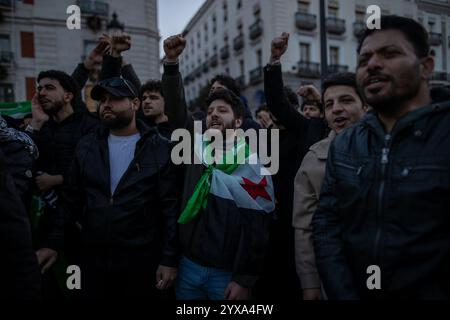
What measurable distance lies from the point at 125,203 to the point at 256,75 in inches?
863

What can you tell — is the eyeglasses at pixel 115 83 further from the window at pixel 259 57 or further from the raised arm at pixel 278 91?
the window at pixel 259 57

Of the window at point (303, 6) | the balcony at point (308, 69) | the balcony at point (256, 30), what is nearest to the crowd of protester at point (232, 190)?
the balcony at point (308, 69)

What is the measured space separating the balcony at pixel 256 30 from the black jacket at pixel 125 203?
20.4 meters

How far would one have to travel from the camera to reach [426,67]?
156cm

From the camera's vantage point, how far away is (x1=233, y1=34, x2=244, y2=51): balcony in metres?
24.6

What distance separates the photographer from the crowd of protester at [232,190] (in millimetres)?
1420

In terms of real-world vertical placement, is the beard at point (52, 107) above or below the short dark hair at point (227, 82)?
below

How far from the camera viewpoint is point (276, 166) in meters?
3.08

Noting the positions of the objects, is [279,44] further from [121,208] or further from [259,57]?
[259,57]

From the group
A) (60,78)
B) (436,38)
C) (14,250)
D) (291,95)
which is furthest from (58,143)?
(436,38)

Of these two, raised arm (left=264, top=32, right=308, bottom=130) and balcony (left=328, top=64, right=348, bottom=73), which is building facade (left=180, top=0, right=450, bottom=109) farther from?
raised arm (left=264, top=32, right=308, bottom=130)

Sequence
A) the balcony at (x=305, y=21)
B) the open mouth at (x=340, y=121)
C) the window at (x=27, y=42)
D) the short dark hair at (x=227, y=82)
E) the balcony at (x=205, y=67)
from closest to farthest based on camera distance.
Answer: the open mouth at (x=340, y=121) < the short dark hair at (x=227, y=82) < the window at (x=27, y=42) < the balcony at (x=305, y=21) < the balcony at (x=205, y=67)

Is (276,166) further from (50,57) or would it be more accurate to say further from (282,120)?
(50,57)

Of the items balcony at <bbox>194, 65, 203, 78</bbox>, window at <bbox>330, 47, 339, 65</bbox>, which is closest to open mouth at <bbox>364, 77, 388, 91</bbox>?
window at <bbox>330, 47, 339, 65</bbox>
